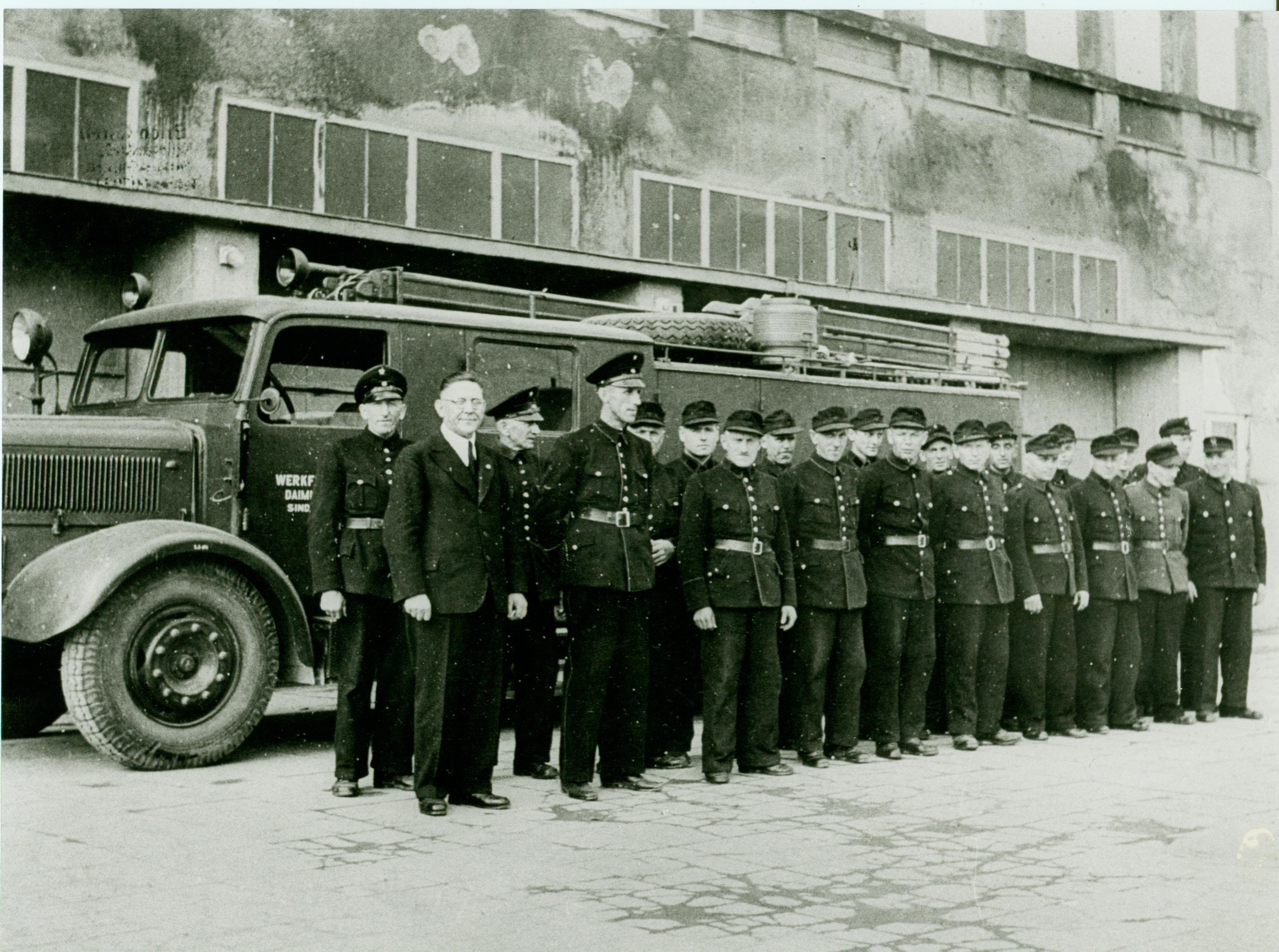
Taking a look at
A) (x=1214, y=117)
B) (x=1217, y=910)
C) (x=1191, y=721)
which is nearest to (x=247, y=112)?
(x=1191, y=721)

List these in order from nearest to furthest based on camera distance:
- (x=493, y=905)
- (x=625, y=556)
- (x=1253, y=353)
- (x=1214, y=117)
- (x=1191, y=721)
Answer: (x=493, y=905)
(x=625, y=556)
(x=1191, y=721)
(x=1214, y=117)
(x=1253, y=353)

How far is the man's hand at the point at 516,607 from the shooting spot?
18.2 feet

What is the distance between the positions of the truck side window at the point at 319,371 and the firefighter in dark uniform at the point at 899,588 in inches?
107

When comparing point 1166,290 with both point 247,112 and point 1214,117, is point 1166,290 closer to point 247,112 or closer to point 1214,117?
point 1214,117

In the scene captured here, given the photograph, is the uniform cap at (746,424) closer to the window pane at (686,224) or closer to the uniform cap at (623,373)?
the uniform cap at (623,373)

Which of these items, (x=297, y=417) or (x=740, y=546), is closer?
(x=740, y=546)

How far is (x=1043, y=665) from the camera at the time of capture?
7.60 metres

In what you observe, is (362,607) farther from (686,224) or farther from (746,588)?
(686,224)

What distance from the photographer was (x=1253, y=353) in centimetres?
1727

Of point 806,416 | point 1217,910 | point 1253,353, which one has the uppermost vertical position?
point 1253,353

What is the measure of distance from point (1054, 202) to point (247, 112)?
1017cm

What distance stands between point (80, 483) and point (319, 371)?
4.09 ft

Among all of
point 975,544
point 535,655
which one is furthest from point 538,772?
point 975,544

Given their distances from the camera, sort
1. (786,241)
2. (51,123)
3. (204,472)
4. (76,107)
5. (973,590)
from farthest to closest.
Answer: (786,241)
(76,107)
(51,123)
(973,590)
(204,472)
